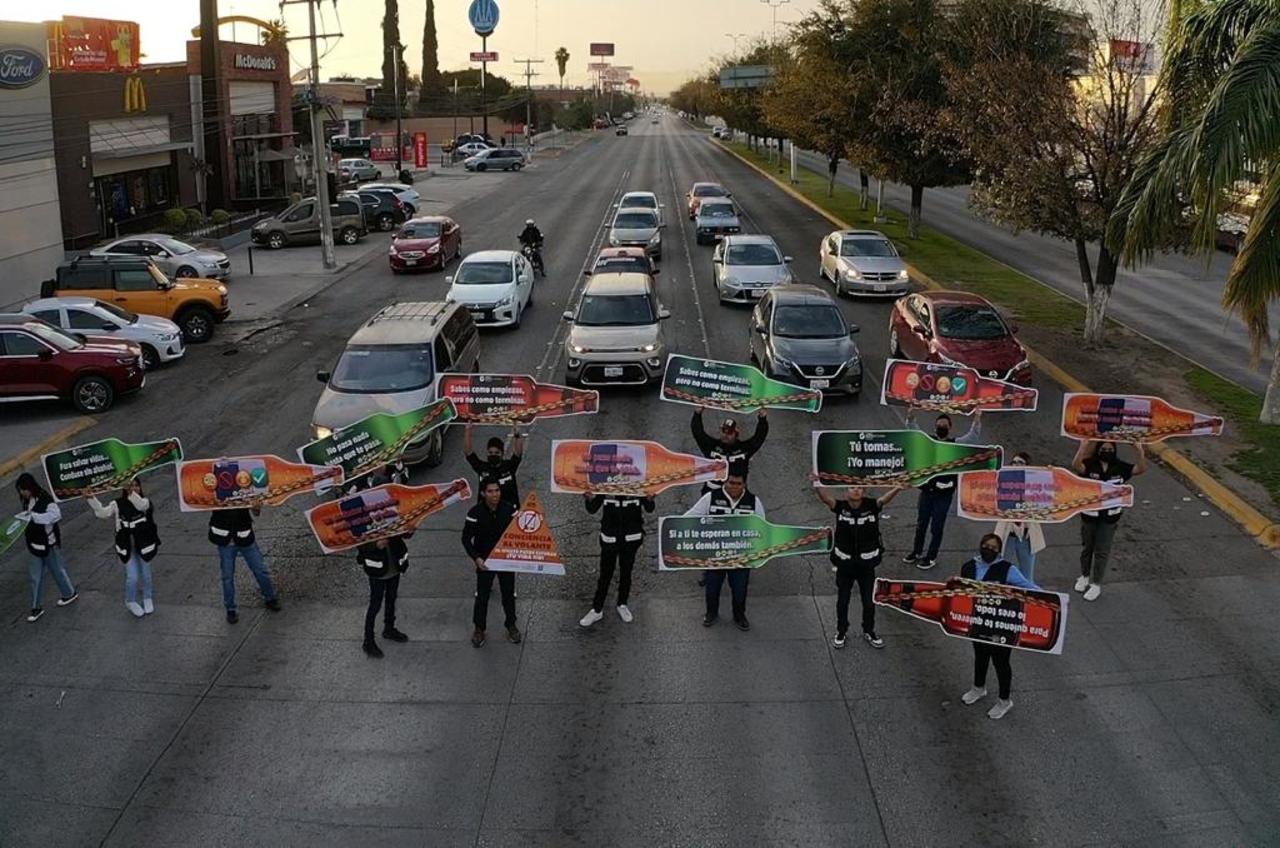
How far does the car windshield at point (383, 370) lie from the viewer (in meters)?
15.2

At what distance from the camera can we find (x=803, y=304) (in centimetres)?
1905

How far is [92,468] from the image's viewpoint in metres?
10.8

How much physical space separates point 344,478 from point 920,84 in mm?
27751

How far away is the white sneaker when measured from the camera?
881cm

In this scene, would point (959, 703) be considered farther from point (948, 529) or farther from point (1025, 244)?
point (1025, 244)

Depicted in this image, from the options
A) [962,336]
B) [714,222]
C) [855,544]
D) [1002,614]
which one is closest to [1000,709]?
[1002,614]

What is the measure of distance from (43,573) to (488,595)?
4.78 metres

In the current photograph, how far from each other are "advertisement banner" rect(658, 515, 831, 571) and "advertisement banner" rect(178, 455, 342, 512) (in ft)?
13.0

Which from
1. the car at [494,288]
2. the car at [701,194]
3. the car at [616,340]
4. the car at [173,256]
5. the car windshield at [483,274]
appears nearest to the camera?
the car at [616,340]

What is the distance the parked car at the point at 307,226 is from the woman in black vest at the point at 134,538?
29.5m

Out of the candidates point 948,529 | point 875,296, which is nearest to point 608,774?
point 948,529

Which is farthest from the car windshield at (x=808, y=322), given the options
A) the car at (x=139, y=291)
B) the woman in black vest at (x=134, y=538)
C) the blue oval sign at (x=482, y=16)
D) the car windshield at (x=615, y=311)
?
the blue oval sign at (x=482, y=16)

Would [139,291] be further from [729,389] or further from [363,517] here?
[729,389]

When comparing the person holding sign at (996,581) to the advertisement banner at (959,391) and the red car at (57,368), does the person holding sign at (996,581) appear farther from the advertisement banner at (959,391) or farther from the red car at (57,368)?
the red car at (57,368)
